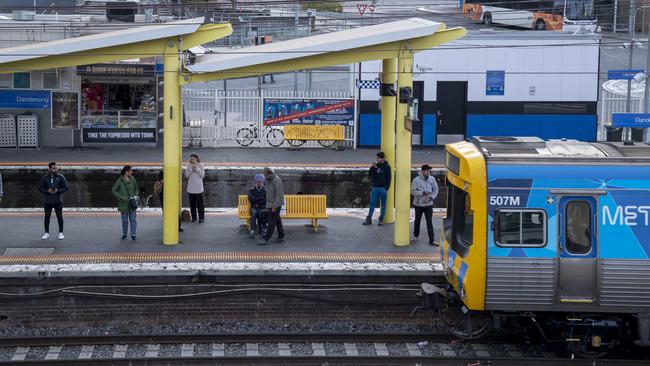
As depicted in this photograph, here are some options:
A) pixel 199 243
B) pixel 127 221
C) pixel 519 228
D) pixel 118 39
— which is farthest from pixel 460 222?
pixel 118 39

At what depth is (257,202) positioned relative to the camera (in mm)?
15773

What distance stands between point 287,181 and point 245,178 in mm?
1082

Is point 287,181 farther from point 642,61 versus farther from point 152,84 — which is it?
point 642,61

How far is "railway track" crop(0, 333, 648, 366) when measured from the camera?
11992 millimetres

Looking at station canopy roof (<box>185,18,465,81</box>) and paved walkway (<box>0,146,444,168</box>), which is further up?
station canopy roof (<box>185,18,465,81</box>)

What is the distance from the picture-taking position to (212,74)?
1534 cm

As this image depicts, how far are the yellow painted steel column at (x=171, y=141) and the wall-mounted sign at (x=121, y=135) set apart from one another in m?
12.1

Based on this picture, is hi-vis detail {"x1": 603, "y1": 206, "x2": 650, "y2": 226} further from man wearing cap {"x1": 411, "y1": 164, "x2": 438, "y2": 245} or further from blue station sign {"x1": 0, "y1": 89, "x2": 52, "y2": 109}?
blue station sign {"x1": 0, "y1": 89, "x2": 52, "y2": 109}

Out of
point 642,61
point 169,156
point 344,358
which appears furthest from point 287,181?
point 642,61


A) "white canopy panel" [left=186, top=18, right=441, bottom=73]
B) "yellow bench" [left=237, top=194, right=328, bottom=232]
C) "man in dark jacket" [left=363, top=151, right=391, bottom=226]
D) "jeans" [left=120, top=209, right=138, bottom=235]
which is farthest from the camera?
"man in dark jacket" [left=363, top=151, right=391, bottom=226]

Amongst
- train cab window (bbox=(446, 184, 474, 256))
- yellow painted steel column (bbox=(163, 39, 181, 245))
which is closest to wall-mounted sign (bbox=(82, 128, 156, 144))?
yellow painted steel column (bbox=(163, 39, 181, 245))

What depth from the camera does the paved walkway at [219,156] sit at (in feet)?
79.9

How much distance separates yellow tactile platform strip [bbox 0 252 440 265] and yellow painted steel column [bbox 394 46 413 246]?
0.64 m

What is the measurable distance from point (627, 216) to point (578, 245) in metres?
0.69
